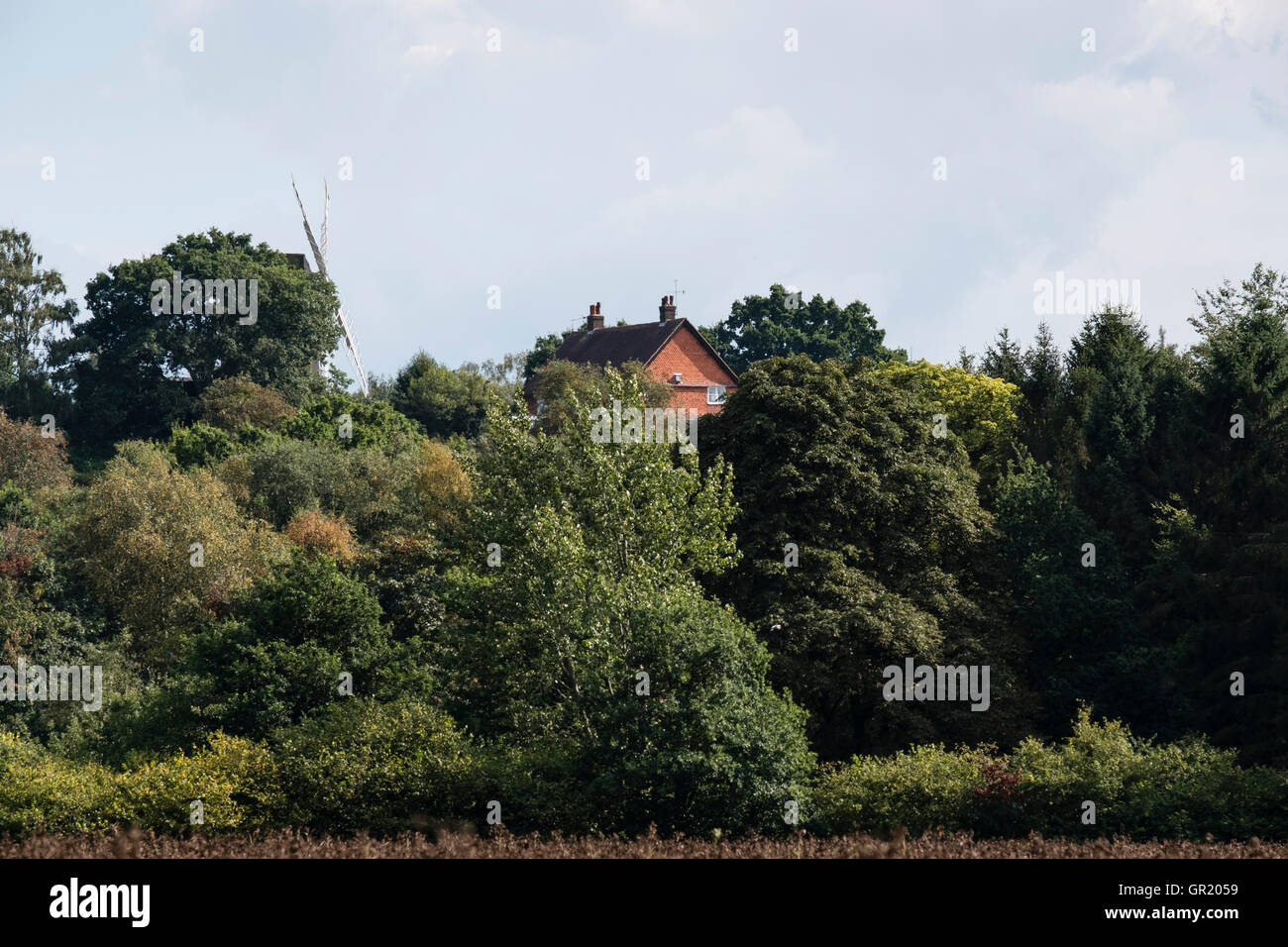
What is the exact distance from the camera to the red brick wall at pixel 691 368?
85.7 m

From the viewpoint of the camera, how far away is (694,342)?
88375 mm

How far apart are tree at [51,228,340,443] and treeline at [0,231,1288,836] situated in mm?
21220

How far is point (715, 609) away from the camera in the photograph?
27891mm

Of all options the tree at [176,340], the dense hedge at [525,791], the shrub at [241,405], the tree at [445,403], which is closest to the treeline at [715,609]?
the dense hedge at [525,791]

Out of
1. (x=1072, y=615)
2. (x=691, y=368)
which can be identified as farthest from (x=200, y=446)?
(x=1072, y=615)

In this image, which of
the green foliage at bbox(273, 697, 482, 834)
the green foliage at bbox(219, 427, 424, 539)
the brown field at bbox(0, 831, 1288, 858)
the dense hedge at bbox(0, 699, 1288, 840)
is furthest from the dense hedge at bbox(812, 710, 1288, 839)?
the green foliage at bbox(219, 427, 424, 539)

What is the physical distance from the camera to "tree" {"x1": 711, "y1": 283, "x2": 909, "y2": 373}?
103438 millimetres

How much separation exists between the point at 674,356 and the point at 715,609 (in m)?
59.6

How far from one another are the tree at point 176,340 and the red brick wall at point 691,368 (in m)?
20.4

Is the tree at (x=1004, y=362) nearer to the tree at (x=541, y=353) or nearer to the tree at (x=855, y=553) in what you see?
the tree at (x=855, y=553)

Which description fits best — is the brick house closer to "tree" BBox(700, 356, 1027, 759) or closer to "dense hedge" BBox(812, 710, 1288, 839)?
"tree" BBox(700, 356, 1027, 759)
